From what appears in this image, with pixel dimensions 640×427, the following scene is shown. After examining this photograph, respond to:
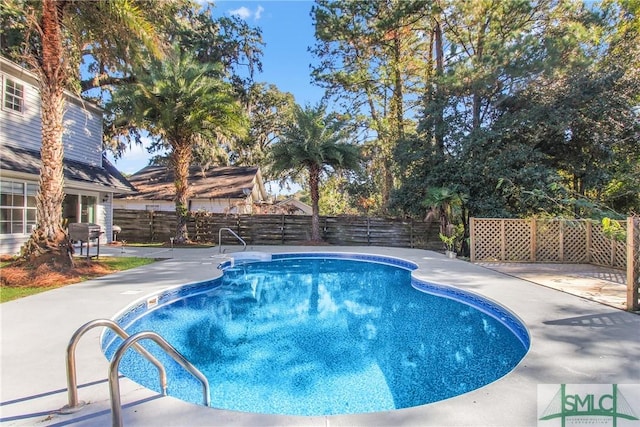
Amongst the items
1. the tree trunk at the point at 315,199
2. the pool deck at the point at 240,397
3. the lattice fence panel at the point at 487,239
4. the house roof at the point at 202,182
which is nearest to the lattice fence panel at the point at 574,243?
the lattice fence panel at the point at 487,239

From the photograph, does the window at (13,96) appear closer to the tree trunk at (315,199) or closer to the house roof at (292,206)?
the tree trunk at (315,199)

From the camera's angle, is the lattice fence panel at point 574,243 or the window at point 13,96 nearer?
the window at point 13,96

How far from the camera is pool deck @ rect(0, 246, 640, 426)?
254 centimetres

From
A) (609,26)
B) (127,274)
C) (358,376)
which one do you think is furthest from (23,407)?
(609,26)

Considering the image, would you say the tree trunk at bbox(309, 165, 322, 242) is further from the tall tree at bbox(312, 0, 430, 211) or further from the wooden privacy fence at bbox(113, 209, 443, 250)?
the tall tree at bbox(312, 0, 430, 211)

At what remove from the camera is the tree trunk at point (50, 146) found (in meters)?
7.45

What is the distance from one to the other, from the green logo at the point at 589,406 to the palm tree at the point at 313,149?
1323 centimetres

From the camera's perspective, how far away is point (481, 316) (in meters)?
6.04

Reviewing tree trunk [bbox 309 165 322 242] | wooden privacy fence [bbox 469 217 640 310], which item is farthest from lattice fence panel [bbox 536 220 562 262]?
tree trunk [bbox 309 165 322 242]

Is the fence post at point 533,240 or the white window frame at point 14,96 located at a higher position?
the white window frame at point 14,96

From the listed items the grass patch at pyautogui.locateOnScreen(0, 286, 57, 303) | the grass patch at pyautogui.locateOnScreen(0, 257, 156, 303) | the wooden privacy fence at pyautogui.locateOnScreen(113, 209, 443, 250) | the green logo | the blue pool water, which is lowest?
the blue pool water

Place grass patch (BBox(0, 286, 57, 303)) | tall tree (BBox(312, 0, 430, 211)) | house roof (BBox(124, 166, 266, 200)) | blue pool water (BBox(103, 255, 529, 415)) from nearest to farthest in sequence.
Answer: blue pool water (BBox(103, 255, 529, 415)) < grass patch (BBox(0, 286, 57, 303)) < tall tree (BBox(312, 0, 430, 211)) < house roof (BBox(124, 166, 266, 200))

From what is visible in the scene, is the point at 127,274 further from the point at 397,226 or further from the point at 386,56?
the point at 386,56

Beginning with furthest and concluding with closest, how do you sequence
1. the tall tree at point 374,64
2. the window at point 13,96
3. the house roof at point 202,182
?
the house roof at point 202,182
the tall tree at point 374,64
the window at point 13,96
